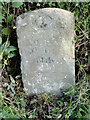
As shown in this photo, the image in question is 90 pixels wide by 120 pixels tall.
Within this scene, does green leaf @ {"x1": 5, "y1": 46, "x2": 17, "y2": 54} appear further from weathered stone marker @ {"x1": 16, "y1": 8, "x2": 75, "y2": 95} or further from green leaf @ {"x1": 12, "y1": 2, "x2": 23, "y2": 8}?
green leaf @ {"x1": 12, "y1": 2, "x2": 23, "y2": 8}

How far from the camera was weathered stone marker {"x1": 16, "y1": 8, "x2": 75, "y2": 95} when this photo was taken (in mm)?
2340

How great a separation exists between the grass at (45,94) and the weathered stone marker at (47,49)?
0.27 ft

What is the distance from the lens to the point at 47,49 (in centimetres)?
235

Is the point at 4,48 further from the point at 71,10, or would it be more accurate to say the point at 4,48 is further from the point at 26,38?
the point at 71,10

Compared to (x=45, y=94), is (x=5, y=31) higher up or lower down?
higher up

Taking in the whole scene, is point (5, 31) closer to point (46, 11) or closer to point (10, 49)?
point (10, 49)

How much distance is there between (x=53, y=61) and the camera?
2357 mm

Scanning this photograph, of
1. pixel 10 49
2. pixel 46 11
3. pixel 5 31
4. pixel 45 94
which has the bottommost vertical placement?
pixel 45 94

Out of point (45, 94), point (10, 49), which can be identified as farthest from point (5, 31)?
point (45, 94)

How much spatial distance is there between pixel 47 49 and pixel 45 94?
36 cm

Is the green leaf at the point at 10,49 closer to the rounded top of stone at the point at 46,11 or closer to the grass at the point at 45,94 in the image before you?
the grass at the point at 45,94

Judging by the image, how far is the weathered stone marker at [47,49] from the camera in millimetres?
2340

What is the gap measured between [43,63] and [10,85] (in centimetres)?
32

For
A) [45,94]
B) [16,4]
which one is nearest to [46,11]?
[16,4]
